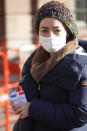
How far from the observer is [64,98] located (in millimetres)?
1805

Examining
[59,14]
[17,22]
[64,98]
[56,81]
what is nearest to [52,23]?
[59,14]

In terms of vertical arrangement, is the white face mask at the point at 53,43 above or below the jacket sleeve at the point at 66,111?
above

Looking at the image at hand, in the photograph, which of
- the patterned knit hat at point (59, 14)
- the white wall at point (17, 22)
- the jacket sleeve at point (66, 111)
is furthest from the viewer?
the white wall at point (17, 22)

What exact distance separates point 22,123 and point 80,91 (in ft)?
1.50

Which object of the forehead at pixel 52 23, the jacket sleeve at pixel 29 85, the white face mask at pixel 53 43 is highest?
the forehead at pixel 52 23

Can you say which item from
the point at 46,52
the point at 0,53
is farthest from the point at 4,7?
the point at 46,52

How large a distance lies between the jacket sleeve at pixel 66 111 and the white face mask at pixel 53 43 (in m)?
0.26

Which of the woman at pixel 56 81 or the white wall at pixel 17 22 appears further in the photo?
the white wall at pixel 17 22

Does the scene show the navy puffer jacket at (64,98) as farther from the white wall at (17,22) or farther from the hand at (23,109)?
the white wall at (17,22)

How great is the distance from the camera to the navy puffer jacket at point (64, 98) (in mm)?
1729

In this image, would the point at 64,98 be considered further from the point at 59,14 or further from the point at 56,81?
the point at 59,14

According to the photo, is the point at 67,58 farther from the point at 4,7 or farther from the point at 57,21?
the point at 4,7

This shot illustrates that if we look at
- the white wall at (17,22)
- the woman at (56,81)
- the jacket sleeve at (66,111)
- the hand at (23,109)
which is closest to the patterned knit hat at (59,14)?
the woman at (56,81)

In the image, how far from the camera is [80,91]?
172 cm
